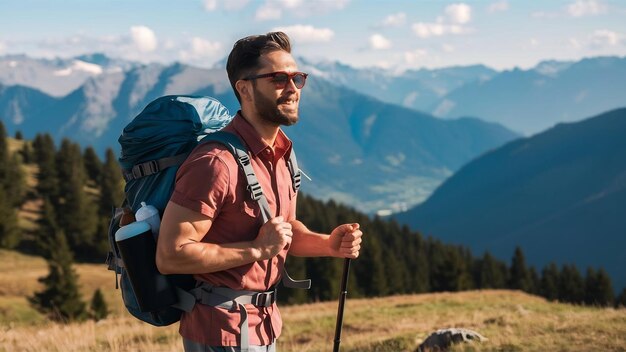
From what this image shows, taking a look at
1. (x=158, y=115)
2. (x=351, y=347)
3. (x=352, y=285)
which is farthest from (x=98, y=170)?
(x=158, y=115)

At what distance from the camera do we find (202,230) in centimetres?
405

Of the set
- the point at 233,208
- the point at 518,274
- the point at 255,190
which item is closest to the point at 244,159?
the point at 255,190

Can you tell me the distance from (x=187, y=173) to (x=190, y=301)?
0.89m

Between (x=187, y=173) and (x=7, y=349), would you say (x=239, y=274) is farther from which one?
(x=7, y=349)

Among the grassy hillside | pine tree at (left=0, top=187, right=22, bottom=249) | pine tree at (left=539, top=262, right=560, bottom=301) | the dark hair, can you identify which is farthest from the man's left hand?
pine tree at (left=539, top=262, right=560, bottom=301)

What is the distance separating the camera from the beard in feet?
14.3

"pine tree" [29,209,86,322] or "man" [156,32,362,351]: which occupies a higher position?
"man" [156,32,362,351]

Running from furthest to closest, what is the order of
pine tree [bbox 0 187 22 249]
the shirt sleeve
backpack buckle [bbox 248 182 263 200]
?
pine tree [bbox 0 187 22 249] → backpack buckle [bbox 248 182 263 200] → the shirt sleeve

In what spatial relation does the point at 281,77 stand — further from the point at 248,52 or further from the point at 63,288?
the point at 63,288

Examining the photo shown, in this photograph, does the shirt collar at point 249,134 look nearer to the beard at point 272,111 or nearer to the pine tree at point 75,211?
the beard at point 272,111

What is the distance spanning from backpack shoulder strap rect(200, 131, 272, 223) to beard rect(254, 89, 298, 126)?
268mm

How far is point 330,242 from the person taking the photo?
497cm

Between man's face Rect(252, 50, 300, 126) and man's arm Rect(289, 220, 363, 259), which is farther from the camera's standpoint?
man's arm Rect(289, 220, 363, 259)

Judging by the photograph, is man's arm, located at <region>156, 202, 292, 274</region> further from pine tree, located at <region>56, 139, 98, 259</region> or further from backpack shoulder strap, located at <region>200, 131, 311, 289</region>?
pine tree, located at <region>56, 139, 98, 259</region>
